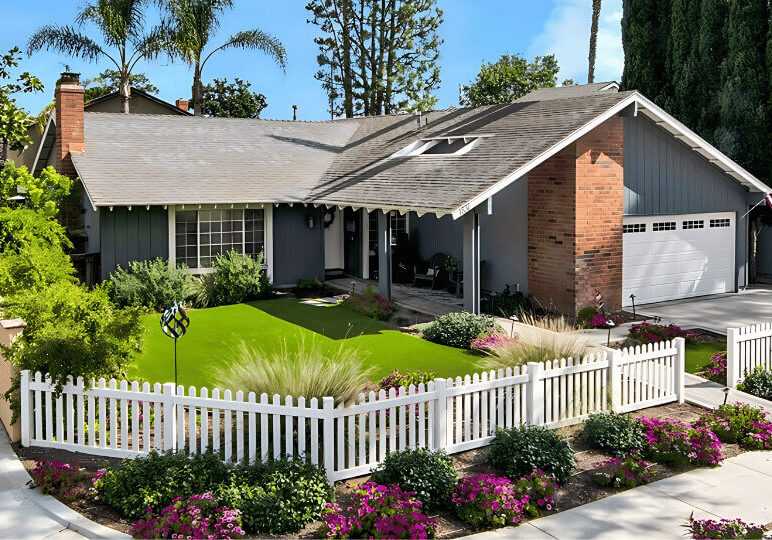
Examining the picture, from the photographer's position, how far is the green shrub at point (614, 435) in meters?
9.02

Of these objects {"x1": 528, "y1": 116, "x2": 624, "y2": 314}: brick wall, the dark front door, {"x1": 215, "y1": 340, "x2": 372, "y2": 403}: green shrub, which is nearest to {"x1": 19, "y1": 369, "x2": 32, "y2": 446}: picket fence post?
{"x1": 215, "y1": 340, "x2": 372, "y2": 403}: green shrub

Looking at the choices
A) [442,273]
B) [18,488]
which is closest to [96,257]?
[442,273]

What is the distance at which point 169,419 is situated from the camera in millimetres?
8281

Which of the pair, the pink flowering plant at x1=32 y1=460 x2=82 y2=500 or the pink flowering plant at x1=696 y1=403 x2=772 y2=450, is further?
the pink flowering plant at x1=696 y1=403 x2=772 y2=450

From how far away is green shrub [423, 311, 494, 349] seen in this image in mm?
14383

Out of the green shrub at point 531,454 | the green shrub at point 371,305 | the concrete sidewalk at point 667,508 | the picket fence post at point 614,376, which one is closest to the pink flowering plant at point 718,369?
the picket fence post at point 614,376

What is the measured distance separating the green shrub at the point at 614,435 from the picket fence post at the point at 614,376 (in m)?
0.80

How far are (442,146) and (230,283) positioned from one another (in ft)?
21.3

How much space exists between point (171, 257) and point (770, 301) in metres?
14.9

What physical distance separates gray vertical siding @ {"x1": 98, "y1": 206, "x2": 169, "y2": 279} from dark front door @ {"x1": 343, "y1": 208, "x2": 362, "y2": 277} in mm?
5345

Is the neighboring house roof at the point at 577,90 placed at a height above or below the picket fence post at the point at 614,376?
above

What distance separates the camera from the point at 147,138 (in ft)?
72.9

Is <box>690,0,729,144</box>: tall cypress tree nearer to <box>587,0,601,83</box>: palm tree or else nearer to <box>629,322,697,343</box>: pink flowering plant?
<box>629,322,697,343</box>: pink flowering plant

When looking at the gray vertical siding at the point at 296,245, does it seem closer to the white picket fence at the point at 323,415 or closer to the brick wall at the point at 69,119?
the brick wall at the point at 69,119
